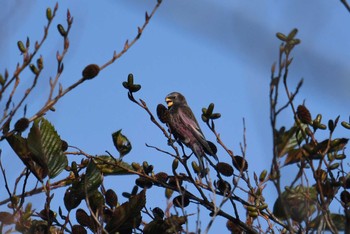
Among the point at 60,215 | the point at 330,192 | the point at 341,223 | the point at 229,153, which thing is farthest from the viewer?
the point at 229,153

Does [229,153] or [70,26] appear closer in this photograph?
[70,26]

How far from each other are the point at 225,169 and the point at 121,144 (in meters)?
0.54

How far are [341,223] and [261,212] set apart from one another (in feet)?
1.58

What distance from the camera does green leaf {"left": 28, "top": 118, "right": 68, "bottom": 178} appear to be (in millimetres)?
4094

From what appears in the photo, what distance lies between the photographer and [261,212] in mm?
4387

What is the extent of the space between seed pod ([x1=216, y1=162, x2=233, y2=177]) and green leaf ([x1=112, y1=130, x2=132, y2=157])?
462 mm

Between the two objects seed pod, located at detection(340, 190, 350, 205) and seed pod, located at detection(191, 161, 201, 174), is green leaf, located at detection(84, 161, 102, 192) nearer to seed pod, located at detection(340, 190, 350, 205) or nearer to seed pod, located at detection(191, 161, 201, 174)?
seed pod, located at detection(191, 161, 201, 174)

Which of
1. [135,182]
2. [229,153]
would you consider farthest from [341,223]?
[135,182]

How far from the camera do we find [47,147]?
415 centimetres

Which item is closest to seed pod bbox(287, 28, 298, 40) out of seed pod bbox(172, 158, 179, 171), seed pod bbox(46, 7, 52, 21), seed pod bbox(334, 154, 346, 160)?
seed pod bbox(334, 154, 346, 160)

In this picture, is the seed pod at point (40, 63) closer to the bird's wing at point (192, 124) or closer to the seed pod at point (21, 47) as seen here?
the seed pod at point (21, 47)

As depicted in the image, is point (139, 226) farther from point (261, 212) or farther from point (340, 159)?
point (340, 159)

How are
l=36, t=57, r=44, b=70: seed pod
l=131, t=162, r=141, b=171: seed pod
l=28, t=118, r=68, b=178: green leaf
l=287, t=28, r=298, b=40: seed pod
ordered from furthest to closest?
l=131, t=162, r=141, b=171: seed pod < l=28, t=118, r=68, b=178: green leaf < l=36, t=57, r=44, b=70: seed pod < l=287, t=28, r=298, b=40: seed pod

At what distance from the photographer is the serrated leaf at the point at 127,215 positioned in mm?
4214
